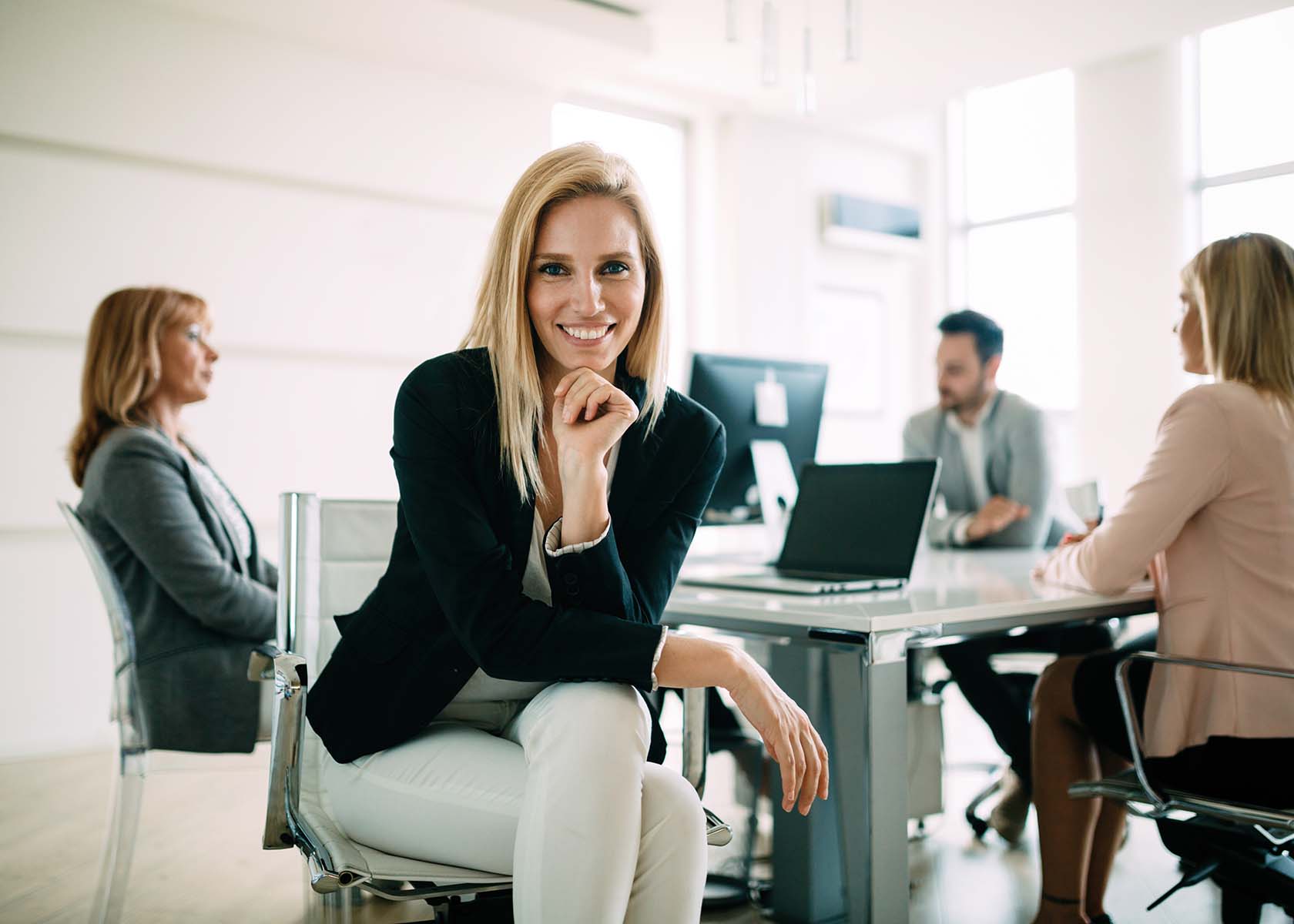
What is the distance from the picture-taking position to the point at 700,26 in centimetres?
512

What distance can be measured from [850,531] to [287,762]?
1.25m

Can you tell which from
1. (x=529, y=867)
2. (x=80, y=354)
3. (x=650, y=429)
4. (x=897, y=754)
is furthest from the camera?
(x=80, y=354)

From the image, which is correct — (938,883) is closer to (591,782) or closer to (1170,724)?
(1170,724)

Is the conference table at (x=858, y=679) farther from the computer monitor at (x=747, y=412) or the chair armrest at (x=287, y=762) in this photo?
the chair armrest at (x=287, y=762)

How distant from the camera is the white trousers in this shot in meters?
1.15

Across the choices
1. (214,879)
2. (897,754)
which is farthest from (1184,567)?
(214,879)

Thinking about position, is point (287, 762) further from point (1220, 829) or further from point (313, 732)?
point (1220, 829)

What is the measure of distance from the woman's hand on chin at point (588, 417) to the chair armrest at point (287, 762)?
1.57ft

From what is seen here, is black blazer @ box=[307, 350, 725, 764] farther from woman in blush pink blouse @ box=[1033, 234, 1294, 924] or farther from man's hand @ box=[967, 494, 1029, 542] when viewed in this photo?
man's hand @ box=[967, 494, 1029, 542]

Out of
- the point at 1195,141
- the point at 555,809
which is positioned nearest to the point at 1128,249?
the point at 1195,141

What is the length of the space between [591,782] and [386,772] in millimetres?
340

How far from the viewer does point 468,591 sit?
1337mm

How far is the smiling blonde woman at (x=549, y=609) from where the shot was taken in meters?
1.20

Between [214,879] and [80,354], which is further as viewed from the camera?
[80,354]
